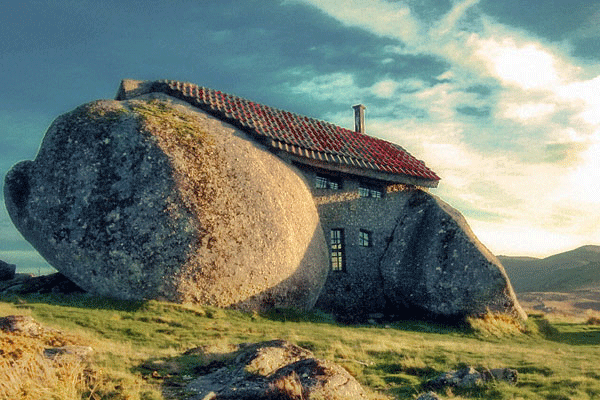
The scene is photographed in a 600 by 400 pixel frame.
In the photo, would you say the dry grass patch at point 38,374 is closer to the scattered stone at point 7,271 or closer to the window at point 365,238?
the scattered stone at point 7,271

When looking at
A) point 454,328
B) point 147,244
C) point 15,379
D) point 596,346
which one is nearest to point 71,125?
point 147,244

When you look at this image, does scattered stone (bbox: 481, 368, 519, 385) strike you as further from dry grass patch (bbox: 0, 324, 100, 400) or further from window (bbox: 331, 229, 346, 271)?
window (bbox: 331, 229, 346, 271)

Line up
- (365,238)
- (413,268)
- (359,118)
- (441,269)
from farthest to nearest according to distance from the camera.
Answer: (359,118) → (365,238) → (413,268) → (441,269)

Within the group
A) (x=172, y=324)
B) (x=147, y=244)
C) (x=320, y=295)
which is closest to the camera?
(x=172, y=324)

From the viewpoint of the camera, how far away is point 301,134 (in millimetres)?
22375

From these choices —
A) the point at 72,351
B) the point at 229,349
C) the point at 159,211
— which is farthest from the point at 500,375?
the point at 159,211

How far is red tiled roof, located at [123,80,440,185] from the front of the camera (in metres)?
20.4

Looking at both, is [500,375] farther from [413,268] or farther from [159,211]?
[413,268]

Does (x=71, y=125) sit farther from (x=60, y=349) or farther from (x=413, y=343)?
(x=413, y=343)

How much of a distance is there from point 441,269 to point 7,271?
57.3 ft

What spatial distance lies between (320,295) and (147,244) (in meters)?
7.95

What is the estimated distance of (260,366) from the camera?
7.96 metres

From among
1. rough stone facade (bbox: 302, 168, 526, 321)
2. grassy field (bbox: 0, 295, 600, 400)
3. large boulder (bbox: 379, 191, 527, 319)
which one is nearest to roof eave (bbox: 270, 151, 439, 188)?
rough stone facade (bbox: 302, 168, 526, 321)

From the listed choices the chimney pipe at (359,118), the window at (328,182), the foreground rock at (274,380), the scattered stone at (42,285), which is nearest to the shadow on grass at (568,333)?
the window at (328,182)
